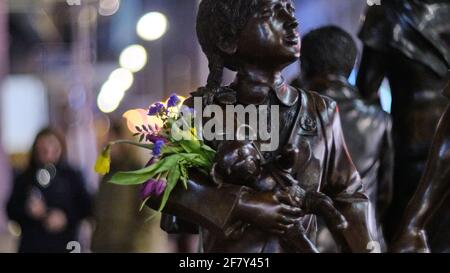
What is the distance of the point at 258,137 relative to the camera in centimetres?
242

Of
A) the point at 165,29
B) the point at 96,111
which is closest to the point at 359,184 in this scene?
the point at 165,29

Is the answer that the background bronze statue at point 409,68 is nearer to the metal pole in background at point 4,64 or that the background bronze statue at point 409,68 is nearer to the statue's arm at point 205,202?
the statue's arm at point 205,202

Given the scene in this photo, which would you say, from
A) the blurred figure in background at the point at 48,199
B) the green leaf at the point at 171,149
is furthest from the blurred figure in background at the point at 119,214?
the green leaf at the point at 171,149

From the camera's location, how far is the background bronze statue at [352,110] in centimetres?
354

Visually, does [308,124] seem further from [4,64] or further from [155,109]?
[4,64]

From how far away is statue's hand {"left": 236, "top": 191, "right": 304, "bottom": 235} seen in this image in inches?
→ 88.4

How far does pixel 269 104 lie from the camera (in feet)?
8.11

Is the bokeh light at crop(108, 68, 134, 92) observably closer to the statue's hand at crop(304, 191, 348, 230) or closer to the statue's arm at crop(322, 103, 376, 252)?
the statue's arm at crop(322, 103, 376, 252)

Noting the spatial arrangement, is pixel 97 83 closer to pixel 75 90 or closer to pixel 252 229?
pixel 75 90

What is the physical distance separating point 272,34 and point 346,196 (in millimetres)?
453

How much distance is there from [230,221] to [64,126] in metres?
7.28

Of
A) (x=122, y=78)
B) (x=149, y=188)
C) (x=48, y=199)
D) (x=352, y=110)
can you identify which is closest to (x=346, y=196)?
(x=149, y=188)

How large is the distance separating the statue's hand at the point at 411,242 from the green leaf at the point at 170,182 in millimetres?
624

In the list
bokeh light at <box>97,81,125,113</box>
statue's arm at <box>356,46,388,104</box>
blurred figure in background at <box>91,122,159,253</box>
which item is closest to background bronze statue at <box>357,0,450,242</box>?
statue's arm at <box>356,46,388,104</box>
